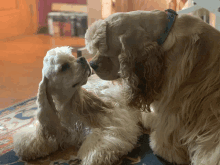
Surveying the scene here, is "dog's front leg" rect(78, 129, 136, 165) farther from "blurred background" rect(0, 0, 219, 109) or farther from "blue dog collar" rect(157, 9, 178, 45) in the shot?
"blurred background" rect(0, 0, 219, 109)

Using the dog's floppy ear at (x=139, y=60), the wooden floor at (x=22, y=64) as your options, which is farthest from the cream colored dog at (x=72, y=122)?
the wooden floor at (x=22, y=64)

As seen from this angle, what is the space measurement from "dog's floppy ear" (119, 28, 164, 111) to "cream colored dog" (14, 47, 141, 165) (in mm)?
270

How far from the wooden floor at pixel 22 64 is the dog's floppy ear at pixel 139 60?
4.69 feet

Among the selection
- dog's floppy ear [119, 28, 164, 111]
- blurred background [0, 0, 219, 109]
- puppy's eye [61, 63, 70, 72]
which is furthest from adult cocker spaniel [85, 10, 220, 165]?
blurred background [0, 0, 219, 109]

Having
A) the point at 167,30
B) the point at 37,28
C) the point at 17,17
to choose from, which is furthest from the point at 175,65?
the point at 37,28

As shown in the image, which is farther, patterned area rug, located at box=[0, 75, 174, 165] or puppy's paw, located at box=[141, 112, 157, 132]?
puppy's paw, located at box=[141, 112, 157, 132]

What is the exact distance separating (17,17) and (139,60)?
4854 millimetres

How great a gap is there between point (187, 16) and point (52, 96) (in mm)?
782

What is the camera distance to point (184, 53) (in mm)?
1136

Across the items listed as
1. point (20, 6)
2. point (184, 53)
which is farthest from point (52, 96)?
point (20, 6)

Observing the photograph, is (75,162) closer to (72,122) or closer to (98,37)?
Answer: (72,122)

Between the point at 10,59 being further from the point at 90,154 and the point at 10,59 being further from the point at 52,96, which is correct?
the point at 90,154

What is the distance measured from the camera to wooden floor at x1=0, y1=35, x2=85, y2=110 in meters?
2.49

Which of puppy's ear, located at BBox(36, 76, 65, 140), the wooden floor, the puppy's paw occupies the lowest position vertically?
the wooden floor
